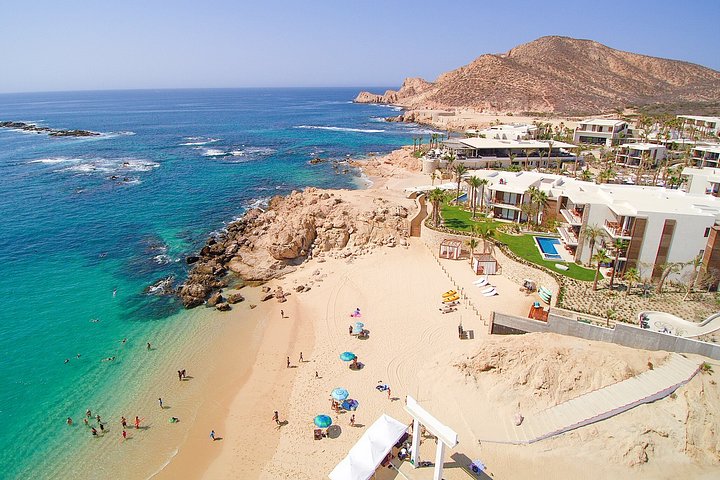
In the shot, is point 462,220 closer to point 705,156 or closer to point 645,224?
point 645,224

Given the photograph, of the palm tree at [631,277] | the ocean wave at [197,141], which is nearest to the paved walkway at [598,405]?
the palm tree at [631,277]

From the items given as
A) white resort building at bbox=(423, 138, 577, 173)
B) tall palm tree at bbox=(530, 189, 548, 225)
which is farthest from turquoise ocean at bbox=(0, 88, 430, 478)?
tall palm tree at bbox=(530, 189, 548, 225)

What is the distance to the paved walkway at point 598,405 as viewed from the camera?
21.2 meters

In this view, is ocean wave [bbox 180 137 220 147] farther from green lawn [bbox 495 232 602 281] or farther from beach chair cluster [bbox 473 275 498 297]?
beach chair cluster [bbox 473 275 498 297]

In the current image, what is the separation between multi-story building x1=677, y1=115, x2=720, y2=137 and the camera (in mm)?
87312

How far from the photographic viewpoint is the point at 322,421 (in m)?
23.1

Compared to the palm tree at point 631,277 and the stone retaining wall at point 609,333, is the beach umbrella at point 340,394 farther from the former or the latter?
the palm tree at point 631,277

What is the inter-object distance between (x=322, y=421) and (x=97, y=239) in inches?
1652

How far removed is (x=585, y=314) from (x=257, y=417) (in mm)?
21807

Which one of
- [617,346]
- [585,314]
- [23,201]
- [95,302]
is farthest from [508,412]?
[23,201]

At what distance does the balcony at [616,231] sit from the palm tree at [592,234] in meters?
0.62

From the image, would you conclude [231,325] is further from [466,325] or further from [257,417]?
[466,325]

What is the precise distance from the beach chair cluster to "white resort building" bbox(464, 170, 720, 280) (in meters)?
8.10

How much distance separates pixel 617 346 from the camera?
25047 millimetres
